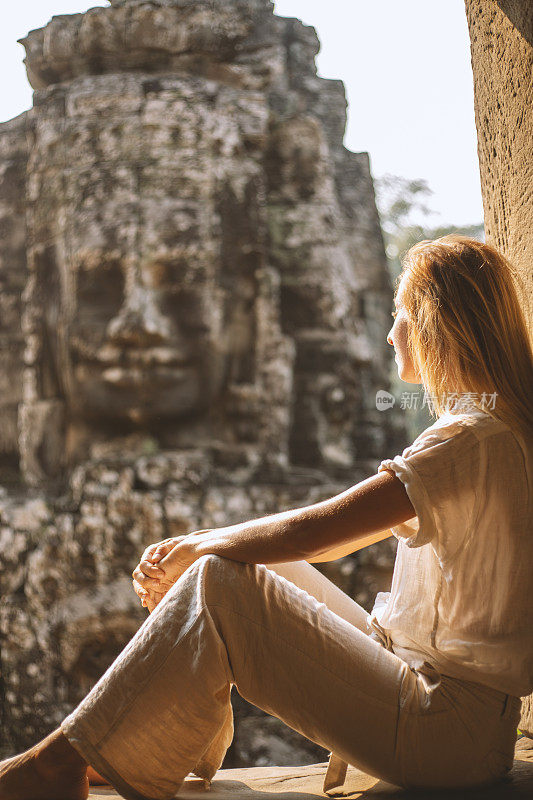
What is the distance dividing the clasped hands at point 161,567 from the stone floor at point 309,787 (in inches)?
14.2

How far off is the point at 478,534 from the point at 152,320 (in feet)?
12.1

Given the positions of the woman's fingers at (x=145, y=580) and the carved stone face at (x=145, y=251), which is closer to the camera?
the woman's fingers at (x=145, y=580)

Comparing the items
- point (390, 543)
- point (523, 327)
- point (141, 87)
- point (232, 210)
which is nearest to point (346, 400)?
point (390, 543)

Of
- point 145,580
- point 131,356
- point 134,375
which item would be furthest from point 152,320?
point 145,580

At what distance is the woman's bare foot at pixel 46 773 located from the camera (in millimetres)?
1242

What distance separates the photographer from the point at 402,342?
1.36 metres

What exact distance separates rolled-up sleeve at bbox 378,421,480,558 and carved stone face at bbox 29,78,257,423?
3.62m

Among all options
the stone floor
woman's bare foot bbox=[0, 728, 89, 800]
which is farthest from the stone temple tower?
woman's bare foot bbox=[0, 728, 89, 800]

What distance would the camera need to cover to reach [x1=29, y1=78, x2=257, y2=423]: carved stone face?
4.71 m

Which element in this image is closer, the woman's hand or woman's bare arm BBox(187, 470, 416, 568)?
woman's bare arm BBox(187, 470, 416, 568)

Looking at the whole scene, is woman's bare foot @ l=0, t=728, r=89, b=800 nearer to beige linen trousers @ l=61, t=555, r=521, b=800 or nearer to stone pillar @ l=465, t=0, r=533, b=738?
beige linen trousers @ l=61, t=555, r=521, b=800

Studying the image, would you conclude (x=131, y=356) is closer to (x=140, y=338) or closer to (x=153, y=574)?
(x=140, y=338)

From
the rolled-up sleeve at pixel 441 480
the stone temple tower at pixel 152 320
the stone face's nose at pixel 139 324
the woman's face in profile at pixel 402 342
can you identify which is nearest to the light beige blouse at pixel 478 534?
the rolled-up sleeve at pixel 441 480

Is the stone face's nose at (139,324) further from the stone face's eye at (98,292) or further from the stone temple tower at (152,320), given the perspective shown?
the stone face's eye at (98,292)
